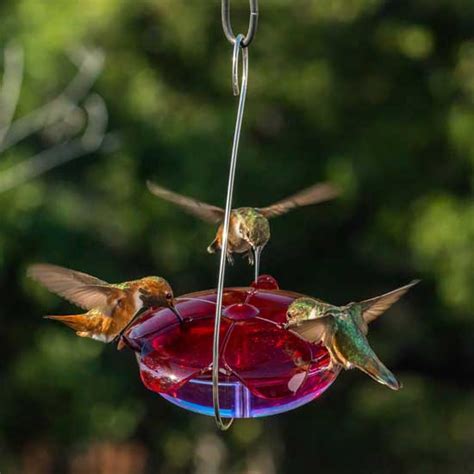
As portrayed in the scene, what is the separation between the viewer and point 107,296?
2461 mm

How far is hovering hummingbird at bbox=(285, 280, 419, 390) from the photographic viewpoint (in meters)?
2.28

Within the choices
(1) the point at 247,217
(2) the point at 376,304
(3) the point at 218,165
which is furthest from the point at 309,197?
(3) the point at 218,165

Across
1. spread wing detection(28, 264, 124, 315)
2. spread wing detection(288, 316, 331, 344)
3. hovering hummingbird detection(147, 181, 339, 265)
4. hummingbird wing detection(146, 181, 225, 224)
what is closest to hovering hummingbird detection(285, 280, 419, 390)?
spread wing detection(288, 316, 331, 344)

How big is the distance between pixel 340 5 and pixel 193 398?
499cm

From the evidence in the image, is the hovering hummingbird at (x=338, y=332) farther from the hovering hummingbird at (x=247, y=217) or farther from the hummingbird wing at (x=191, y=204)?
the hummingbird wing at (x=191, y=204)

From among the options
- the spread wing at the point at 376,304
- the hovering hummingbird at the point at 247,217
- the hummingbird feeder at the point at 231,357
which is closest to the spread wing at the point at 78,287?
the hummingbird feeder at the point at 231,357

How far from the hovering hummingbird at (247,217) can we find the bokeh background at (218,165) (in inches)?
141

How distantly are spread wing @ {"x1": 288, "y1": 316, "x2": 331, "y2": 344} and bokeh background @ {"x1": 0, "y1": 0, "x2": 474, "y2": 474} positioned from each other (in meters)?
4.39

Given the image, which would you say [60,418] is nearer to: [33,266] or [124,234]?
[124,234]

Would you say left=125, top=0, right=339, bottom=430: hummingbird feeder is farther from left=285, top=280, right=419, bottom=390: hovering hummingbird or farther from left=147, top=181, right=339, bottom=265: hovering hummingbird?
left=147, top=181, right=339, bottom=265: hovering hummingbird

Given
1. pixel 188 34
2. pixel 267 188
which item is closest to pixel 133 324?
pixel 267 188

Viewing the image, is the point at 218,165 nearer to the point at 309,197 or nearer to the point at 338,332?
the point at 309,197

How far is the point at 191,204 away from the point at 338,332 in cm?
78

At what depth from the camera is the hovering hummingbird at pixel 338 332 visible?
228cm
